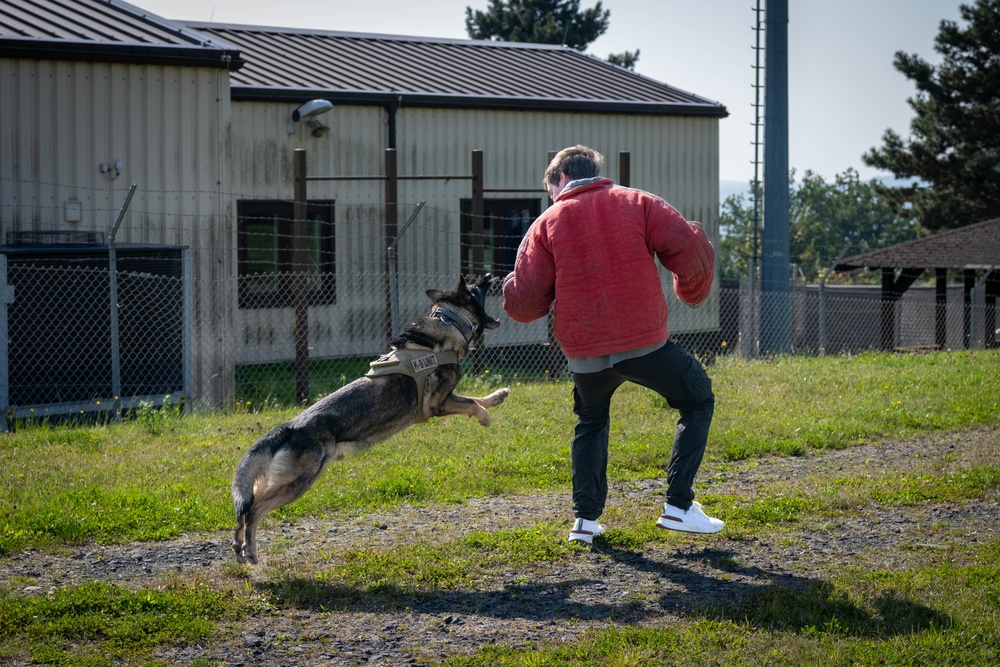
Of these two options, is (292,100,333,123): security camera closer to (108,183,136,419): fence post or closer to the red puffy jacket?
(108,183,136,419): fence post

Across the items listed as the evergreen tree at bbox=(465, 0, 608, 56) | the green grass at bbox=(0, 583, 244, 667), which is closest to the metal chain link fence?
the green grass at bbox=(0, 583, 244, 667)

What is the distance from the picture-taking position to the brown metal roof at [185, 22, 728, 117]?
48.7 feet

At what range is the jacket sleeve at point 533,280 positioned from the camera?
509cm

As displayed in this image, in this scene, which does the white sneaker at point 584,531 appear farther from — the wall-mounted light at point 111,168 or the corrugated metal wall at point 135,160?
the wall-mounted light at point 111,168

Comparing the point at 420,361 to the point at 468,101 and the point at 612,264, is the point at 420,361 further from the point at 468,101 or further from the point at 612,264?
the point at 468,101

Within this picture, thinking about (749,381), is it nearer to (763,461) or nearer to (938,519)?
(763,461)

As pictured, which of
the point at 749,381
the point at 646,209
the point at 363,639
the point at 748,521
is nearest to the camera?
the point at 363,639

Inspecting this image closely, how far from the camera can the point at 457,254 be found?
1579 cm

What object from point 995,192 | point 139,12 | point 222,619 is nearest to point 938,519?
point 222,619

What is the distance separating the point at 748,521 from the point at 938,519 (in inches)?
41.3

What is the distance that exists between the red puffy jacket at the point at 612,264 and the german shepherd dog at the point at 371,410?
0.76 metres

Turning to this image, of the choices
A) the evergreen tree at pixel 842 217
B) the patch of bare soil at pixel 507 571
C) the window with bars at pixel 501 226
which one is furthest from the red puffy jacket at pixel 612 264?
the evergreen tree at pixel 842 217

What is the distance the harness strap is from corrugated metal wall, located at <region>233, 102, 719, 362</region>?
802 centimetres

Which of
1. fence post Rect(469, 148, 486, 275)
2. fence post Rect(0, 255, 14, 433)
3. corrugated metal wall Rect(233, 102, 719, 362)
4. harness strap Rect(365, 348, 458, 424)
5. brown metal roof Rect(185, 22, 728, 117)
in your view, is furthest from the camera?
brown metal roof Rect(185, 22, 728, 117)
